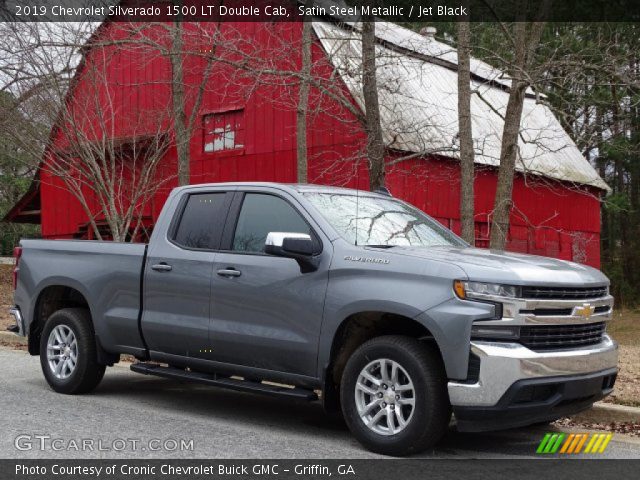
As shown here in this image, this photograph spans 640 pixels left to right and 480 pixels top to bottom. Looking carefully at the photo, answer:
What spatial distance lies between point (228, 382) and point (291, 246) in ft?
4.50

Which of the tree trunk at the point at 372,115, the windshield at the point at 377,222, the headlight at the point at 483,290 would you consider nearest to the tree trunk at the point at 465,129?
the tree trunk at the point at 372,115

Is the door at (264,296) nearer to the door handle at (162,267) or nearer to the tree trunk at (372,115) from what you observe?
the door handle at (162,267)

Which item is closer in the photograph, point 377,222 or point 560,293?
point 560,293

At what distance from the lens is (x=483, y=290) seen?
18.9 ft

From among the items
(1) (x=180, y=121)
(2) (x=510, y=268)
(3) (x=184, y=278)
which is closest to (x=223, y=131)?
(1) (x=180, y=121)

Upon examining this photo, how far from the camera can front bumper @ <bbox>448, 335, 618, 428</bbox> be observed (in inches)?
221

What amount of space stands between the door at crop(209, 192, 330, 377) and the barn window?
15.0 metres

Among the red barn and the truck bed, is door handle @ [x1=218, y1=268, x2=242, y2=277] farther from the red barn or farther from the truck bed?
the red barn

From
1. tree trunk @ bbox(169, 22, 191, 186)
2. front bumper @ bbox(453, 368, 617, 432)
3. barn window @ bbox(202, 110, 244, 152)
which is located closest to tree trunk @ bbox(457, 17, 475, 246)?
tree trunk @ bbox(169, 22, 191, 186)

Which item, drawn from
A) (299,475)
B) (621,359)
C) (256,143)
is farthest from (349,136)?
(299,475)

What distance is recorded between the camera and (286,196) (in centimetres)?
708

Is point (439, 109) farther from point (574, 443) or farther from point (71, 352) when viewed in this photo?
point (574, 443)

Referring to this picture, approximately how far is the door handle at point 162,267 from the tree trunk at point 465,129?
671 centimetres

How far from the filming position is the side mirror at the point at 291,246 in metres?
6.34
